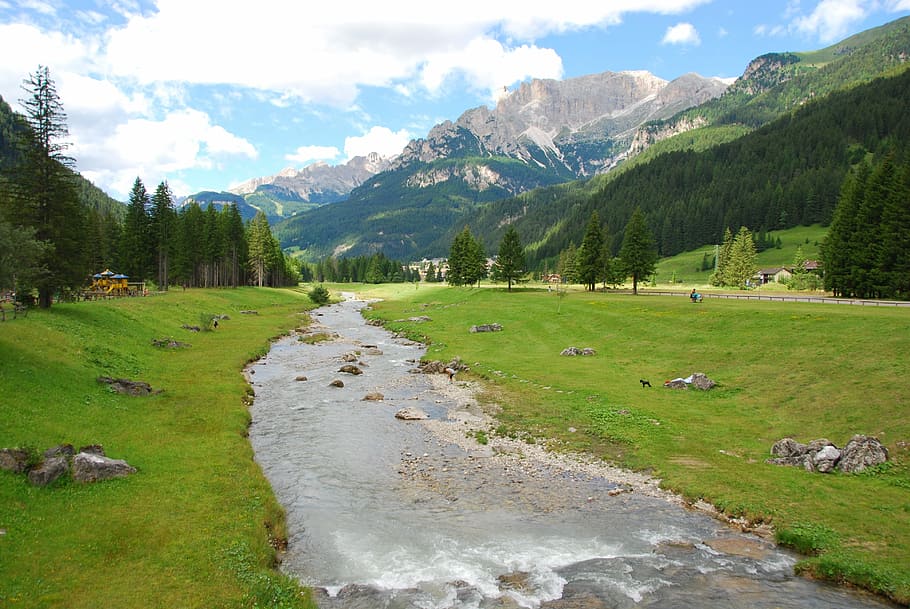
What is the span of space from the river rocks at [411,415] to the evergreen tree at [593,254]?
3311 inches

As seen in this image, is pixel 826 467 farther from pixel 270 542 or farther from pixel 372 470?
pixel 270 542

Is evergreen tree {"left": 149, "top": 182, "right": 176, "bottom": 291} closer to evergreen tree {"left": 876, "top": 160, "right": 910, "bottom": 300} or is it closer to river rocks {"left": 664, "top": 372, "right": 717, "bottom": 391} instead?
river rocks {"left": 664, "top": 372, "right": 717, "bottom": 391}

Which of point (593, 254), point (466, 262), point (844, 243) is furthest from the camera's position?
point (466, 262)

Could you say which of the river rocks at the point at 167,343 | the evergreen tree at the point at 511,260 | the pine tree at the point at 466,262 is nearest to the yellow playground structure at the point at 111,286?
the river rocks at the point at 167,343

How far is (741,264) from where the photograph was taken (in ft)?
440

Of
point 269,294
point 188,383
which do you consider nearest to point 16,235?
point 188,383

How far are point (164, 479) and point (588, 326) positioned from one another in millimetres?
54898

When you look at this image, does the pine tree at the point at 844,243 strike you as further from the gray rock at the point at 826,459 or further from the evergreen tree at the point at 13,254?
the evergreen tree at the point at 13,254

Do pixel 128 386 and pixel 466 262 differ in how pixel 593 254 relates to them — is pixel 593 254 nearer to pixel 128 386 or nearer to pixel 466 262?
pixel 466 262

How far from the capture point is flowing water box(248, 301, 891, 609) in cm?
1617

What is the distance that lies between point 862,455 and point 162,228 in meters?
110

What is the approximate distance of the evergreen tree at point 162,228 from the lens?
99.3 meters

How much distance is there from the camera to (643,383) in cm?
4003

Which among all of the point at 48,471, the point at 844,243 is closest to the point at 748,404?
the point at 48,471
